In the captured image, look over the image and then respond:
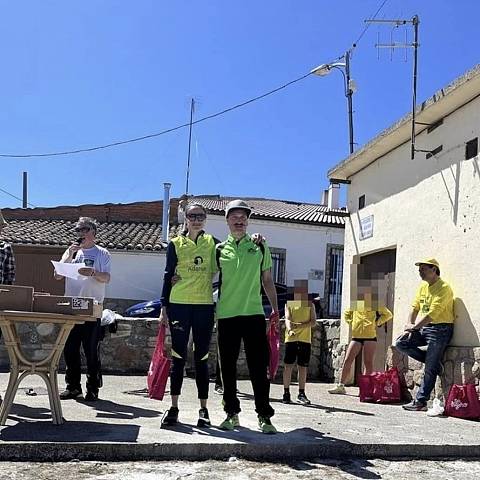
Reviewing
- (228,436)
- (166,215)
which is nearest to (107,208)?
(166,215)

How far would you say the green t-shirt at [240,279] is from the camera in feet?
17.0

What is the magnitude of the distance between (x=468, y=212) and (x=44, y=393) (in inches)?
197

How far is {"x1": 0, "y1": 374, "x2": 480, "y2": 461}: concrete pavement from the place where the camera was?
437cm

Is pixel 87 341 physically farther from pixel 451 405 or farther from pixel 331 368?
Answer: pixel 331 368

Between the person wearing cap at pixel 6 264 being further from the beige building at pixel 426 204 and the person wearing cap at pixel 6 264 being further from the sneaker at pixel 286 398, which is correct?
the beige building at pixel 426 204

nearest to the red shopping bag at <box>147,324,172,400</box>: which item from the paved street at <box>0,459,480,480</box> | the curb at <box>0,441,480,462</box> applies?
the curb at <box>0,441,480,462</box>

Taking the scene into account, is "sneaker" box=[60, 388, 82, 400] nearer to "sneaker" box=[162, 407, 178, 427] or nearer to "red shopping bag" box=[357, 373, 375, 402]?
"sneaker" box=[162, 407, 178, 427]

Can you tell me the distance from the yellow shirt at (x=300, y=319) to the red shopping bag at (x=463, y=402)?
Answer: 68.7 inches

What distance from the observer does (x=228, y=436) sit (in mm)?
4801

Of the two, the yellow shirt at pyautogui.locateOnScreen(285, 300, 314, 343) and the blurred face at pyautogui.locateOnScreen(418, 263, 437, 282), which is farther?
the yellow shirt at pyautogui.locateOnScreen(285, 300, 314, 343)

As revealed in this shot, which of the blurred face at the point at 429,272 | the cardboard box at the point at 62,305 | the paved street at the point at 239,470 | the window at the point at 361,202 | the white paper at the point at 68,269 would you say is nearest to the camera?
the paved street at the point at 239,470

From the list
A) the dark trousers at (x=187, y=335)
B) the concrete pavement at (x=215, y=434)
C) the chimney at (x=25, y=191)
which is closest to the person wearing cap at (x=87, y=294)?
the concrete pavement at (x=215, y=434)

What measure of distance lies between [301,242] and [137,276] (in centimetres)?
550

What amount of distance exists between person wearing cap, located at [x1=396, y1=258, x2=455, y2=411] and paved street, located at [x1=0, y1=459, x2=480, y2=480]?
2223mm
